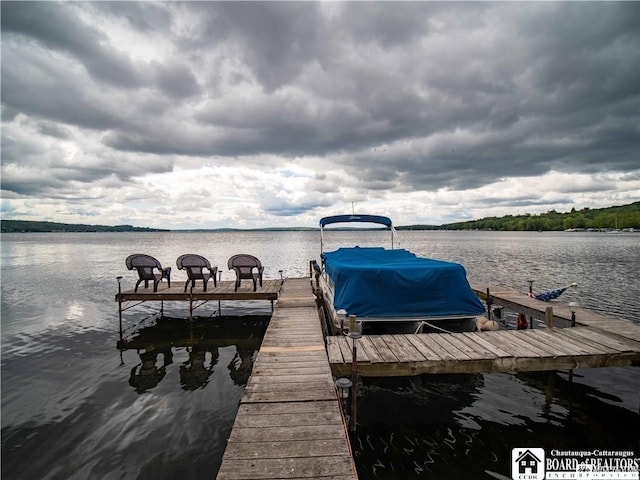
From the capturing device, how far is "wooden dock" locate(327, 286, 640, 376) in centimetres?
664

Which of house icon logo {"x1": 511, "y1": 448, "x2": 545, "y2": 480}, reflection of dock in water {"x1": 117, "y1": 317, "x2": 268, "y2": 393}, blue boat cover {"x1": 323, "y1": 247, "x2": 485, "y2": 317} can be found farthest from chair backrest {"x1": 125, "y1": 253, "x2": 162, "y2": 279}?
house icon logo {"x1": 511, "y1": 448, "x2": 545, "y2": 480}

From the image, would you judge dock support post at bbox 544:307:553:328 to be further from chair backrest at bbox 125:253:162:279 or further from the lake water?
chair backrest at bbox 125:253:162:279

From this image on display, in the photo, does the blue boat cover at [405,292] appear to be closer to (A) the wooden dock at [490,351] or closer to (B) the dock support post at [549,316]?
(A) the wooden dock at [490,351]

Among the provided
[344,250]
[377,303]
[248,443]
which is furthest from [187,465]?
[344,250]

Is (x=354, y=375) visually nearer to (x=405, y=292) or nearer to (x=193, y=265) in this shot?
(x=405, y=292)

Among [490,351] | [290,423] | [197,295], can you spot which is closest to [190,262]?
[197,295]

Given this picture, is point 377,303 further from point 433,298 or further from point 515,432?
point 515,432

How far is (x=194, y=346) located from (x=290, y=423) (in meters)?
10.0

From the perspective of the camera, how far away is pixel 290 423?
15.4 ft

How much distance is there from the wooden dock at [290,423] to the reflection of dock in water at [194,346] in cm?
413

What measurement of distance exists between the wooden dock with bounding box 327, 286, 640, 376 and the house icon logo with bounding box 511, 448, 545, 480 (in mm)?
1519

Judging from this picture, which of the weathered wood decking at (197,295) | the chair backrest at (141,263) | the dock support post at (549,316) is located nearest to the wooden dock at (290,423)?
the dock support post at (549,316)

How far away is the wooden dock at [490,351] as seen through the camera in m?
6.64

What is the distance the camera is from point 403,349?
A: 726 centimetres
